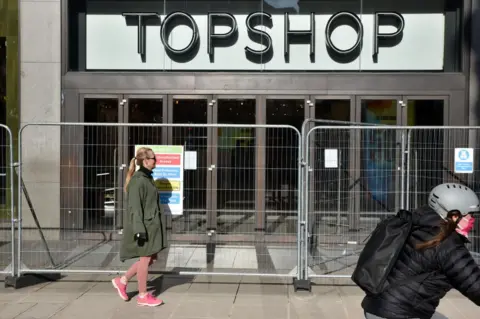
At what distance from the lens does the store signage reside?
31.1 feet

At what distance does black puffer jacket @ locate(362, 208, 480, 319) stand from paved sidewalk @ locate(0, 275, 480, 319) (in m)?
3.02

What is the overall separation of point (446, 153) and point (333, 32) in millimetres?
3283

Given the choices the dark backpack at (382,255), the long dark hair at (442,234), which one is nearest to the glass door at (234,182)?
the dark backpack at (382,255)

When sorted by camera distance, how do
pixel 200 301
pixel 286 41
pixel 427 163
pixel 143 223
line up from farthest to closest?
1. pixel 286 41
2. pixel 427 163
3. pixel 200 301
4. pixel 143 223

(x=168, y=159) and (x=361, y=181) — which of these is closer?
(x=168, y=159)

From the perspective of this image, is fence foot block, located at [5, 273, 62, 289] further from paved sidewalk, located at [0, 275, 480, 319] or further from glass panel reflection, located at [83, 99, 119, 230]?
glass panel reflection, located at [83, 99, 119, 230]

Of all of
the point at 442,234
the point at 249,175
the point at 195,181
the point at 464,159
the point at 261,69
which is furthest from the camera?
the point at 261,69

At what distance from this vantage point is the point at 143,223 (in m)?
5.90

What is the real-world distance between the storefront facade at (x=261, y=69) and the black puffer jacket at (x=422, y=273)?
6786 millimetres

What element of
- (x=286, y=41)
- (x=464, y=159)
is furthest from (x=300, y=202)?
(x=286, y=41)

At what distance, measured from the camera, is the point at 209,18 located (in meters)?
9.58

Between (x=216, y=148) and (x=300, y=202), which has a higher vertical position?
(x=216, y=148)

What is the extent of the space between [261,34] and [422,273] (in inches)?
293

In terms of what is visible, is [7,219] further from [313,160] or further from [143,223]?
[313,160]
